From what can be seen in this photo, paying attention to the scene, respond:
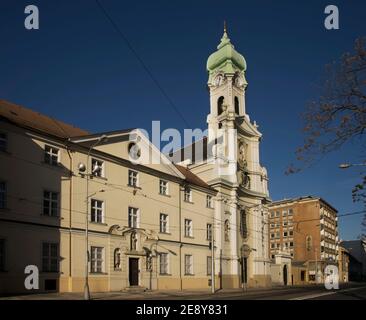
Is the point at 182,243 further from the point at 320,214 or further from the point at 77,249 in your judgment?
the point at 320,214

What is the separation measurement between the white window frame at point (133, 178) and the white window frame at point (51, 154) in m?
7.97

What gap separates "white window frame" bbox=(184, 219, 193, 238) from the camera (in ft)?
154

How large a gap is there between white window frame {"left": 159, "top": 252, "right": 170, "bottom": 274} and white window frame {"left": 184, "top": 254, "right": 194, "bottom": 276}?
3137 mm

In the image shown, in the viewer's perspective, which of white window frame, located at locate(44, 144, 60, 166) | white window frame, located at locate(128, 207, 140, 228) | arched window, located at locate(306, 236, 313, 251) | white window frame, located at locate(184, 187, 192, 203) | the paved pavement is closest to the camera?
the paved pavement

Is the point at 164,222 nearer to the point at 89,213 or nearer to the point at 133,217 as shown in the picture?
the point at 133,217

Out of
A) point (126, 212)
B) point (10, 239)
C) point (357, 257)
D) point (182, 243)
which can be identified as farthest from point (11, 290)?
point (357, 257)

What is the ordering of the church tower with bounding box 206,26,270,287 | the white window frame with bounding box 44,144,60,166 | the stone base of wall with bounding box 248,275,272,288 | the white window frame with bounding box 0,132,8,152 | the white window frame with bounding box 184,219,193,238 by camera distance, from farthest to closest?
the stone base of wall with bounding box 248,275,272,288
the church tower with bounding box 206,26,270,287
the white window frame with bounding box 184,219,193,238
the white window frame with bounding box 44,144,60,166
the white window frame with bounding box 0,132,8,152

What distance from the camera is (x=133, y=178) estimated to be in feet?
134

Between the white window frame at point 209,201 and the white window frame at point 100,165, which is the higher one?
the white window frame at point 100,165

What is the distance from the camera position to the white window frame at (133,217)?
130 feet

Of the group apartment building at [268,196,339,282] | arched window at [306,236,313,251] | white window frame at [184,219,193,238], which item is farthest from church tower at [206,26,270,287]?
arched window at [306,236,313,251]

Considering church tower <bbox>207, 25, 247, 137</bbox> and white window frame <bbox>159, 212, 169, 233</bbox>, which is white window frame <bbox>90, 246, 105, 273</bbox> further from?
church tower <bbox>207, 25, 247, 137</bbox>

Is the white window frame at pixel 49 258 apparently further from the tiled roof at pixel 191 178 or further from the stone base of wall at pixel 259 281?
the stone base of wall at pixel 259 281

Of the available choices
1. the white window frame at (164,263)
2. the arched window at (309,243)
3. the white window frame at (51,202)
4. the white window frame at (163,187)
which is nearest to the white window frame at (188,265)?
the white window frame at (164,263)
